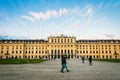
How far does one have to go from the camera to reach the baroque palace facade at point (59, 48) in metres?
114

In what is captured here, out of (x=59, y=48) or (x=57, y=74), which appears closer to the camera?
(x=57, y=74)

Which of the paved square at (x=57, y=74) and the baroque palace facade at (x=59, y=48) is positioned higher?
the baroque palace facade at (x=59, y=48)

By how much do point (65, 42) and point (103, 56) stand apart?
85.7ft

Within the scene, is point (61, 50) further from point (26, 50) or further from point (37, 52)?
point (26, 50)

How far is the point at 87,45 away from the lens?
379ft

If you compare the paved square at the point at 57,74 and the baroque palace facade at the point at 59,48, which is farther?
the baroque palace facade at the point at 59,48

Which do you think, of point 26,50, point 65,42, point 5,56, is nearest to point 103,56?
point 65,42

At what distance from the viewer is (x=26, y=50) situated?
115500 mm

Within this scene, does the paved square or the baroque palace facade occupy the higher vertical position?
the baroque palace facade

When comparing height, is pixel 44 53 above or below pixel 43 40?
below

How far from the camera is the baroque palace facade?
113750 millimetres

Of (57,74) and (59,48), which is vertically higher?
(59,48)

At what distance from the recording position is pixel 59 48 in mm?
114188

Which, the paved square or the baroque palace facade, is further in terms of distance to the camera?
the baroque palace facade
